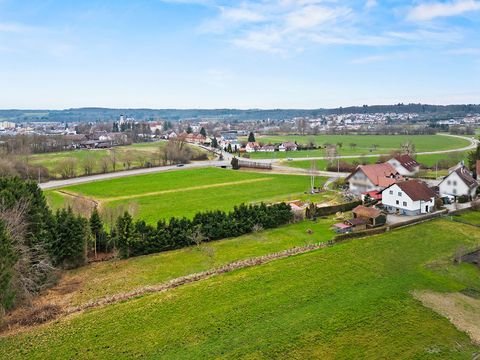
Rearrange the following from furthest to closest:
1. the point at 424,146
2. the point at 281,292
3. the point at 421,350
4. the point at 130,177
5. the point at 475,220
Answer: the point at 424,146, the point at 130,177, the point at 475,220, the point at 281,292, the point at 421,350

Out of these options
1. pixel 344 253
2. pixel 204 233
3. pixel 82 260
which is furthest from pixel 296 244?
pixel 82 260

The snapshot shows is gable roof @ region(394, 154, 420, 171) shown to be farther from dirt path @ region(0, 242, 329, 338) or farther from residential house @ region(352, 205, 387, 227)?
dirt path @ region(0, 242, 329, 338)

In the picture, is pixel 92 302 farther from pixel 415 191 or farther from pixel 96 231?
pixel 415 191

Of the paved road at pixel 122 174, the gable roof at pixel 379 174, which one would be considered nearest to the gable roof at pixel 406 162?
the gable roof at pixel 379 174

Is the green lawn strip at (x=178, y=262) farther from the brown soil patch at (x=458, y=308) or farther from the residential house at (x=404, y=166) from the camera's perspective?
the residential house at (x=404, y=166)

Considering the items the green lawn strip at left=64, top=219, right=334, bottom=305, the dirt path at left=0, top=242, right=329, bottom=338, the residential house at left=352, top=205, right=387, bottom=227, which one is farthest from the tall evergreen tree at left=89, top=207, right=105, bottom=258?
the residential house at left=352, top=205, right=387, bottom=227

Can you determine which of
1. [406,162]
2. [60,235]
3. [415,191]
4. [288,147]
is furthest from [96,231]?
[288,147]

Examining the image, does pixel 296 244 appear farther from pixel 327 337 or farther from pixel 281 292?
pixel 327 337
